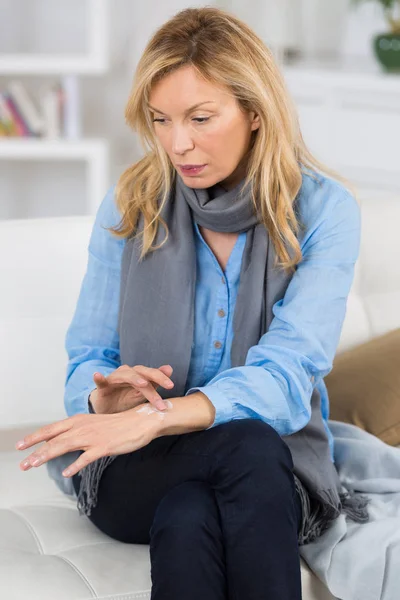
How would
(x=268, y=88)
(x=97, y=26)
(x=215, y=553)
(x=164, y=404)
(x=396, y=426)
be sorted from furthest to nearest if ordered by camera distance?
1. (x=97, y=26)
2. (x=396, y=426)
3. (x=268, y=88)
4. (x=164, y=404)
5. (x=215, y=553)

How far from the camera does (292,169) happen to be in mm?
1728

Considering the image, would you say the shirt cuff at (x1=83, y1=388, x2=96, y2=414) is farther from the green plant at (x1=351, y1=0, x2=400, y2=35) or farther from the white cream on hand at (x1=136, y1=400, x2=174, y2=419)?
the green plant at (x1=351, y1=0, x2=400, y2=35)

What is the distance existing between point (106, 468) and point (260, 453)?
347 mm

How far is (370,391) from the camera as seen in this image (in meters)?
2.00

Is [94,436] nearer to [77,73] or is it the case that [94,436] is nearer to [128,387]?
[128,387]

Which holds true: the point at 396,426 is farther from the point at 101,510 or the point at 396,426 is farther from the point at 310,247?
the point at 101,510

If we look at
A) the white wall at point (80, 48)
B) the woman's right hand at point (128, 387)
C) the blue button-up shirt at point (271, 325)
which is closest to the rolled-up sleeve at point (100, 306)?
the blue button-up shirt at point (271, 325)

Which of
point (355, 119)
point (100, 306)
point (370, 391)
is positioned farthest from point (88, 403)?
point (355, 119)

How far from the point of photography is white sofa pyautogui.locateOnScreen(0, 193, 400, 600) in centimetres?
153

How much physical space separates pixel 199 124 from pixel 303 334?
0.39 metres

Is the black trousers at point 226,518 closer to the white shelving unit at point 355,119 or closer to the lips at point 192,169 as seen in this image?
the lips at point 192,169

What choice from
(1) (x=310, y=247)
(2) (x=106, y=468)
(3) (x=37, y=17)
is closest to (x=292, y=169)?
(1) (x=310, y=247)

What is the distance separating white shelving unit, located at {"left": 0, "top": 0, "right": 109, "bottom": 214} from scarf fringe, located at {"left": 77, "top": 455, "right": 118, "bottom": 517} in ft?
6.77

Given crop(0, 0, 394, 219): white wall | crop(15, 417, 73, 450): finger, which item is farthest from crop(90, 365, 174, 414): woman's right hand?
crop(0, 0, 394, 219): white wall
